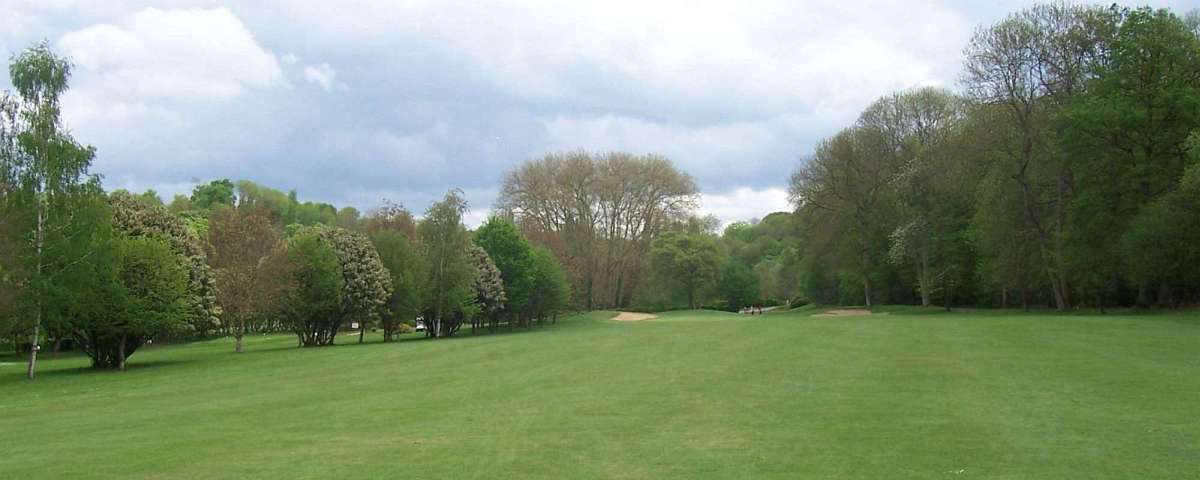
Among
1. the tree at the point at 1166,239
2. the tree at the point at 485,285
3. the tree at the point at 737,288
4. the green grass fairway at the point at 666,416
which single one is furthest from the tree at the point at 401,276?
the tree at the point at 737,288

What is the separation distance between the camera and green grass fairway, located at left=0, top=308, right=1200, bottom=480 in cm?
1034

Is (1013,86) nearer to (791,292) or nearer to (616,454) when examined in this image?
(616,454)

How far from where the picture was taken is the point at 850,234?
6869cm

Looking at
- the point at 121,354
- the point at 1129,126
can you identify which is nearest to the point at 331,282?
the point at 121,354

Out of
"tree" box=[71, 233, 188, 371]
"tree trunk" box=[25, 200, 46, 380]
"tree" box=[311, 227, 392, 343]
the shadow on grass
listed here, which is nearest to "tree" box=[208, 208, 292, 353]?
"tree" box=[311, 227, 392, 343]

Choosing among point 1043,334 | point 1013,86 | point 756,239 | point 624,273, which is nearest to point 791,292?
point 756,239

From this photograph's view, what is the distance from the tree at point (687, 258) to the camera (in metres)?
87.1

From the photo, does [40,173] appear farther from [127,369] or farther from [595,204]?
[595,204]

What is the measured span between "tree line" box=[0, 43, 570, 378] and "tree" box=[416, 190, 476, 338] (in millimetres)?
77

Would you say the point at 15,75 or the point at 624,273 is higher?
the point at 15,75

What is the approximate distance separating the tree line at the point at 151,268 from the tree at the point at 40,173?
40 millimetres

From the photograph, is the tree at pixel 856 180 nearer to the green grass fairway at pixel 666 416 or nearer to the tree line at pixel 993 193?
the tree line at pixel 993 193

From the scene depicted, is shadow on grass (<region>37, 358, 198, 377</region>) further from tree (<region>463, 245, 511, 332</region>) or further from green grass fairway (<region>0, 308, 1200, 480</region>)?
tree (<region>463, 245, 511, 332</region>)

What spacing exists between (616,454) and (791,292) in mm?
109771
